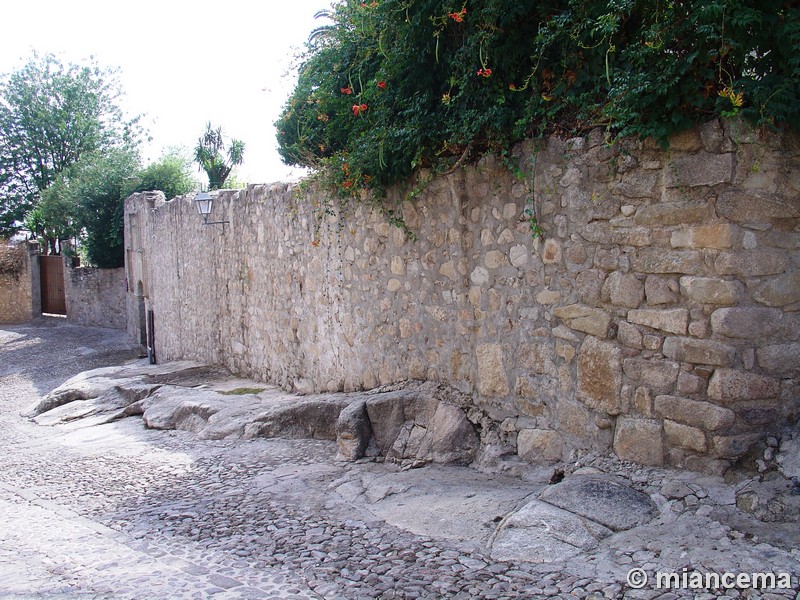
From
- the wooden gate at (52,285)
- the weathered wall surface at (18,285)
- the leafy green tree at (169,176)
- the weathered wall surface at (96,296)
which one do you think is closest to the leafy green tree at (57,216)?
the wooden gate at (52,285)

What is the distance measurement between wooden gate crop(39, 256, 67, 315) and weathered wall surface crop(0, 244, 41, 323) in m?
0.22

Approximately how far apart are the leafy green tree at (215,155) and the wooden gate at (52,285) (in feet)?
28.0

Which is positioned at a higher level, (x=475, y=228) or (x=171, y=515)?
(x=475, y=228)

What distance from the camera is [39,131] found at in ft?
93.9

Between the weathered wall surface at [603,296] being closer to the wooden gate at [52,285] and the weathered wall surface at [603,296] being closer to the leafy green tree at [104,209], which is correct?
the leafy green tree at [104,209]

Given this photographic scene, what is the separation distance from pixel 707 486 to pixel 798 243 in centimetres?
134

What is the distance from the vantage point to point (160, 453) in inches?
260

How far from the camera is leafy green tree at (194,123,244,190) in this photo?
18.3 meters

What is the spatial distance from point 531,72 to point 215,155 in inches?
596

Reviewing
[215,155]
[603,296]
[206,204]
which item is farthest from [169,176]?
[603,296]

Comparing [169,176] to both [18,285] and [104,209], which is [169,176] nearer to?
[104,209]

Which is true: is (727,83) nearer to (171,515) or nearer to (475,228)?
(475,228)

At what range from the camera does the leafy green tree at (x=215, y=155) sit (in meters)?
18.3

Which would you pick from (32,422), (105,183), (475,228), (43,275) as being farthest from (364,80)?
(43,275)
